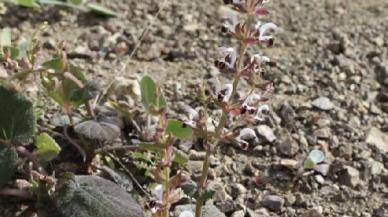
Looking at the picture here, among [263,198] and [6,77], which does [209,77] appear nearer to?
[263,198]

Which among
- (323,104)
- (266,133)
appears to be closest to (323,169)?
(266,133)

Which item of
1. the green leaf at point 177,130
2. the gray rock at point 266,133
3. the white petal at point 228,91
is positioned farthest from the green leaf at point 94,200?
the gray rock at point 266,133

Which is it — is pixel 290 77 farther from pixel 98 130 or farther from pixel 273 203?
pixel 98 130

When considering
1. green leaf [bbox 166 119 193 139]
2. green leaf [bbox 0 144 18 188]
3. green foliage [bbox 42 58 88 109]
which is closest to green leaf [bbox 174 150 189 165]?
green leaf [bbox 166 119 193 139]

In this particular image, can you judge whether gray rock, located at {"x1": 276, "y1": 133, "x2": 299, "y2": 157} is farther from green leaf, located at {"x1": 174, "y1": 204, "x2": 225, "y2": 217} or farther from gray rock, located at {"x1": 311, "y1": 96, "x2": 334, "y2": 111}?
green leaf, located at {"x1": 174, "y1": 204, "x2": 225, "y2": 217}

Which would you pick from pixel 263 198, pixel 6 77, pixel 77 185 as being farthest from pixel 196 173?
pixel 6 77
